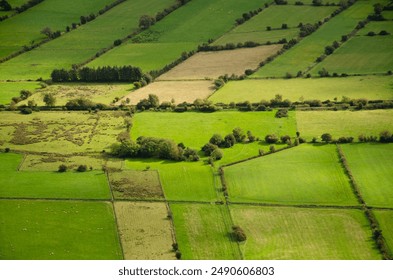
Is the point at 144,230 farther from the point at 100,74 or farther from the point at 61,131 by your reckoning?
the point at 100,74

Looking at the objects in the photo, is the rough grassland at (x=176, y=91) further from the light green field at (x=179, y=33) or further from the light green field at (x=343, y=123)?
the light green field at (x=343, y=123)

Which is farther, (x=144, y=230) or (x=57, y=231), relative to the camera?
(x=57, y=231)

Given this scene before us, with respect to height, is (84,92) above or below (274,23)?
above

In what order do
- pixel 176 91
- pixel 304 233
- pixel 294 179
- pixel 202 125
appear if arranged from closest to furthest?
pixel 304 233 → pixel 294 179 → pixel 202 125 → pixel 176 91

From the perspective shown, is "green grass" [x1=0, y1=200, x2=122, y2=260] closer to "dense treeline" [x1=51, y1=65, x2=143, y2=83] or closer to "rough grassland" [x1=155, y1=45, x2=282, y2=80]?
"dense treeline" [x1=51, y1=65, x2=143, y2=83]

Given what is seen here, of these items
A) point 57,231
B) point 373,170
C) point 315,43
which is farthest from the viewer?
point 315,43

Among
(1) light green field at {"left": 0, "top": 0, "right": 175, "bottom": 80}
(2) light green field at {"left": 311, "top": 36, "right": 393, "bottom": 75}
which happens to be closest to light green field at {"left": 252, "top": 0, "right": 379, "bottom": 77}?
(2) light green field at {"left": 311, "top": 36, "right": 393, "bottom": 75}

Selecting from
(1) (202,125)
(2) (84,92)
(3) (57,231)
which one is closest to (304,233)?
(3) (57,231)
